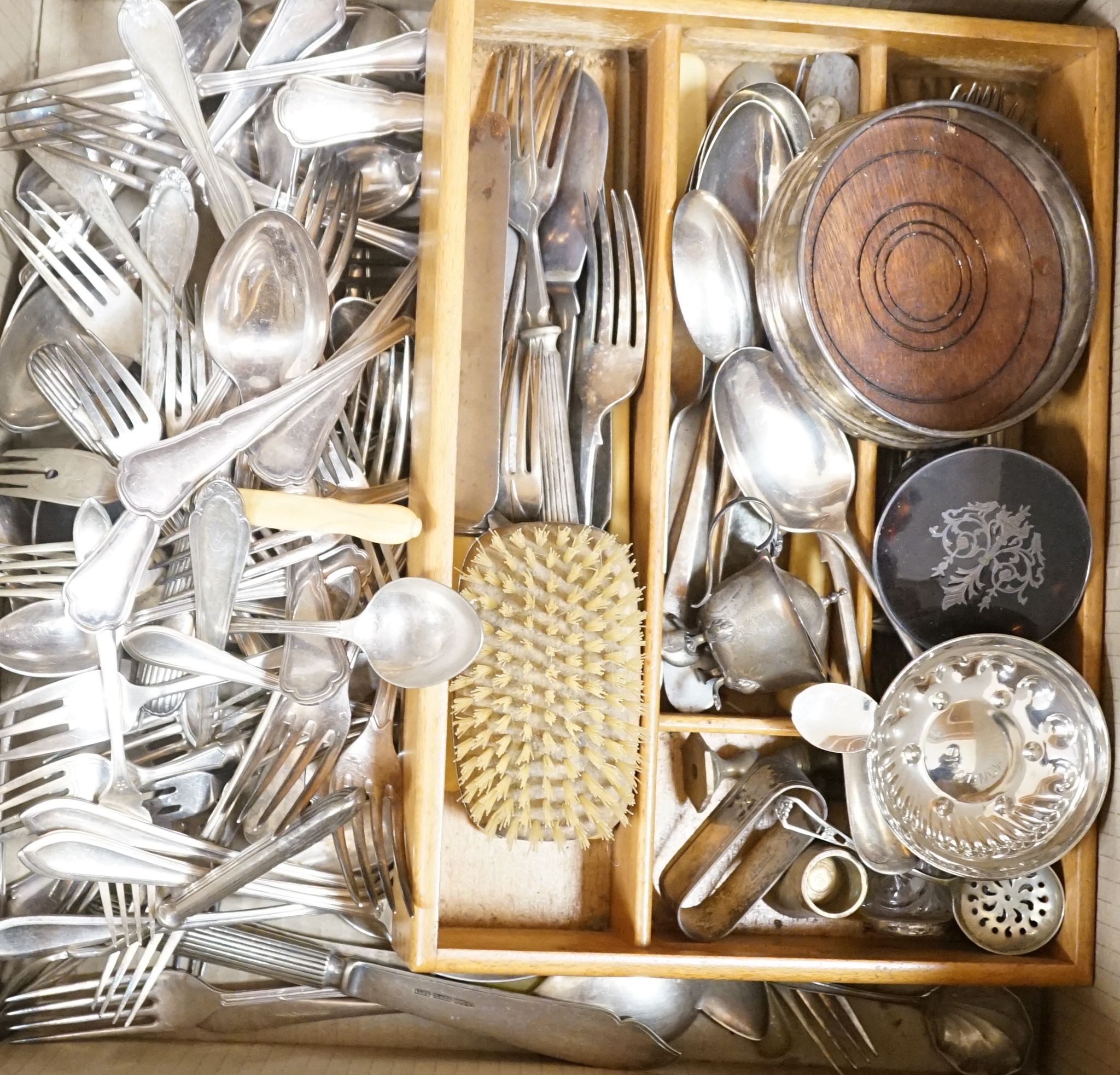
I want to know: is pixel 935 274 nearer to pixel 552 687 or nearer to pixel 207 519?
pixel 552 687

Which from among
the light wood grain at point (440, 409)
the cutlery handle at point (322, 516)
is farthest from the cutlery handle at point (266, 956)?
the cutlery handle at point (322, 516)

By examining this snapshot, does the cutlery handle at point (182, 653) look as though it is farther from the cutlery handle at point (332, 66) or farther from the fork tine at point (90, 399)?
the cutlery handle at point (332, 66)

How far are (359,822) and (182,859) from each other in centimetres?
13

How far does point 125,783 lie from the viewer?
69 cm

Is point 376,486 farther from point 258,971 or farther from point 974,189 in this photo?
point 974,189

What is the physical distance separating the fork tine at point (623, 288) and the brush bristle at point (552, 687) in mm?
155

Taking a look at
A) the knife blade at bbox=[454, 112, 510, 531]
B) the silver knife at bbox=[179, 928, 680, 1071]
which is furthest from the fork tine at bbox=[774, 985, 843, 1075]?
the knife blade at bbox=[454, 112, 510, 531]

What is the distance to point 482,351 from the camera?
0.67m

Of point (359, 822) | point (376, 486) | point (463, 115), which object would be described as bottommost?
point (359, 822)

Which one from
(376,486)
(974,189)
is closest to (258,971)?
(376,486)

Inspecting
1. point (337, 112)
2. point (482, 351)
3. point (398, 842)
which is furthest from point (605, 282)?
point (398, 842)

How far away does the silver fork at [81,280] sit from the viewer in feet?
2.36

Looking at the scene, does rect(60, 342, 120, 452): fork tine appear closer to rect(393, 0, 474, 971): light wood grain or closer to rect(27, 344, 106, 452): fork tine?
rect(27, 344, 106, 452): fork tine

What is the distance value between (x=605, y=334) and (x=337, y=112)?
0.84ft
